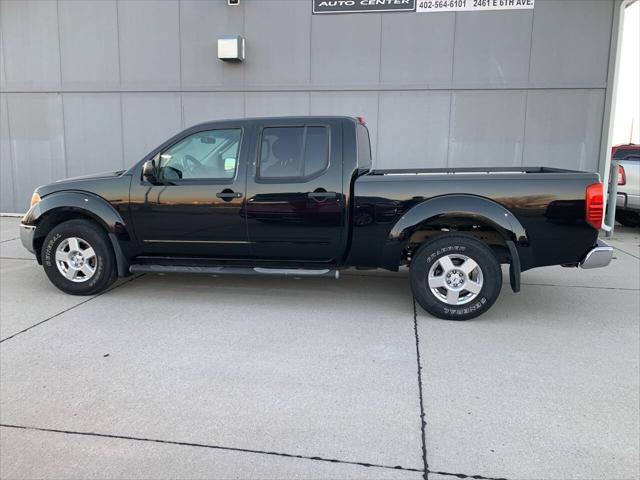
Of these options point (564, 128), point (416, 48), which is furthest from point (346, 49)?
point (564, 128)

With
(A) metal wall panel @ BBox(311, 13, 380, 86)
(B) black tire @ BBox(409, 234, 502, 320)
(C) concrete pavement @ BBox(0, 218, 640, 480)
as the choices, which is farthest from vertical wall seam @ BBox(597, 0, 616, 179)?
(B) black tire @ BBox(409, 234, 502, 320)

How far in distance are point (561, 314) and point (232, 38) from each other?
24.1 ft

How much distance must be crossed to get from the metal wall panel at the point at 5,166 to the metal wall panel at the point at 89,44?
1.73 meters

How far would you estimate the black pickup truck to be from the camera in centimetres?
463

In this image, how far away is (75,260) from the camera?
5.48m

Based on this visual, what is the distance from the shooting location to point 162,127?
10211 mm

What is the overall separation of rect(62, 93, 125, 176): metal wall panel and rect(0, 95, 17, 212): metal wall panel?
1.43m

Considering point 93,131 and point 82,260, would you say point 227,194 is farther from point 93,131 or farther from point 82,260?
point 93,131

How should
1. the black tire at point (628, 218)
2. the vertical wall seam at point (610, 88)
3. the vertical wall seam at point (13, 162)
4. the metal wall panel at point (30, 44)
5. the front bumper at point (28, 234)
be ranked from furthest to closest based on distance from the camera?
the black tire at point (628, 218), the vertical wall seam at point (13, 162), the metal wall panel at point (30, 44), the vertical wall seam at point (610, 88), the front bumper at point (28, 234)

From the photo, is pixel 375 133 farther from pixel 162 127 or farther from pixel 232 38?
pixel 162 127

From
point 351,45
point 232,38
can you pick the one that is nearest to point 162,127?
point 232,38

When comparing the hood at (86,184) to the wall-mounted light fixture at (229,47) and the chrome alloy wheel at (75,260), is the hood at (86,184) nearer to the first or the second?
the chrome alloy wheel at (75,260)

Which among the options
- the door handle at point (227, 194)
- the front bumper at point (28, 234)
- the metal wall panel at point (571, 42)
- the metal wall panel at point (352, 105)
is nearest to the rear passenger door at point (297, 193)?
the door handle at point (227, 194)

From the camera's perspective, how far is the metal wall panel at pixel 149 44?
32.4ft
